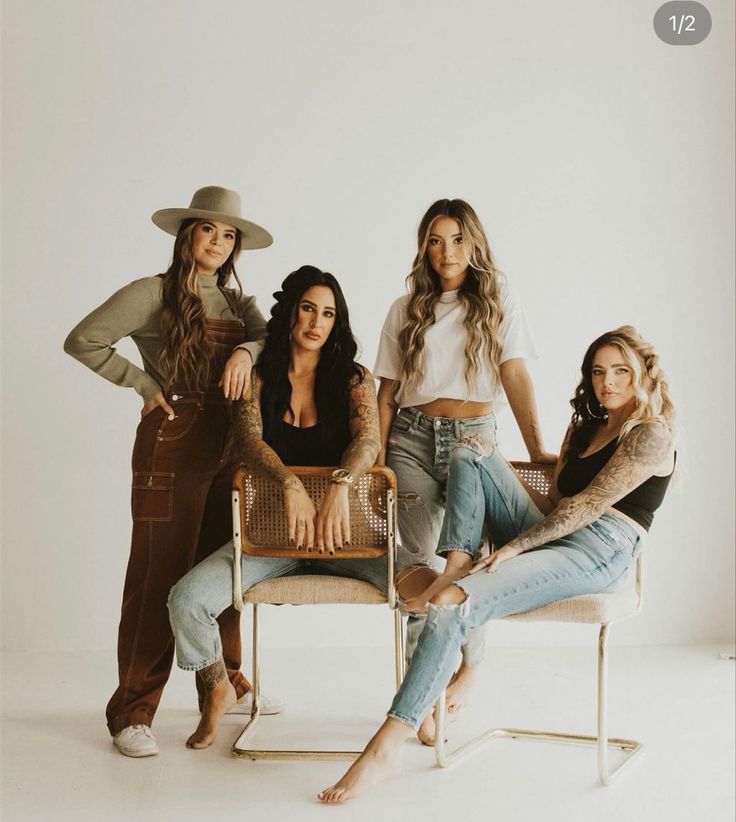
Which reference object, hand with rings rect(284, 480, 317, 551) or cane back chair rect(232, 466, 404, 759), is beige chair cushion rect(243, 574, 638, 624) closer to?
cane back chair rect(232, 466, 404, 759)

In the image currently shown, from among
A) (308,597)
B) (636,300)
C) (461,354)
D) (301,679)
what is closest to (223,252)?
(461,354)

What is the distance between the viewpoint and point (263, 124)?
4.49m

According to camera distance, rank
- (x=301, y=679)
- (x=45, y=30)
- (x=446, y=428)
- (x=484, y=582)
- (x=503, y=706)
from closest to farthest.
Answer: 1. (x=484, y=582)
2. (x=446, y=428)
3. (x=503, y=706)
4. (x=301, y=679)
5. (x=45, y=30)

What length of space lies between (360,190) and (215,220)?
138 cm

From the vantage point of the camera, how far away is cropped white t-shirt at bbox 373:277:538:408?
3.12 meters

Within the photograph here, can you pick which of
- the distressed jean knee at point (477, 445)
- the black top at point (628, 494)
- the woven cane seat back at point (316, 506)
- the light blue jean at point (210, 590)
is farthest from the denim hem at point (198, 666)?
the black top at point (628, 494)

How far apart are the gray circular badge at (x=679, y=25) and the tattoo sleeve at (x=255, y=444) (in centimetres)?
285

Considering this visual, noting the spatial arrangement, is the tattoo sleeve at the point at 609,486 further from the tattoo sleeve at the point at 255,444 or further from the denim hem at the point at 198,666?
the denim hem at the point at 198,666

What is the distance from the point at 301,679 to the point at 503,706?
845 mm

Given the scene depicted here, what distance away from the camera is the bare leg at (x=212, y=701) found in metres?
3.00

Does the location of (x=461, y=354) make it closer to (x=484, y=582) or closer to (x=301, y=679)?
(x=484, y=582)

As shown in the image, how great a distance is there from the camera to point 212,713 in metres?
3.09

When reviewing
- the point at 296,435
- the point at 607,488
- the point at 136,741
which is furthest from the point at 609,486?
the point at 136,741

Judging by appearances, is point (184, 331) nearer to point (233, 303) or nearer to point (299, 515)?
point (233, 303)
